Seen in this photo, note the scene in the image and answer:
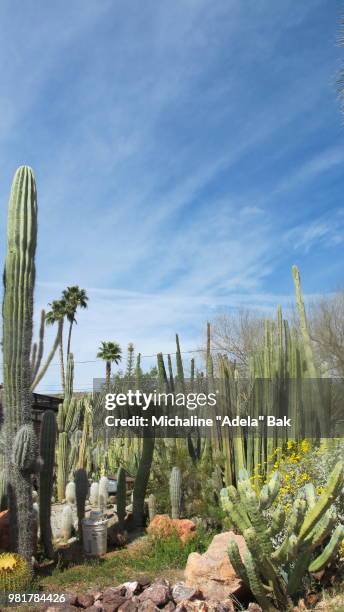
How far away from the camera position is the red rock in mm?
4367

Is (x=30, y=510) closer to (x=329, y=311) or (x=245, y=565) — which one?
(x=245, y=565)

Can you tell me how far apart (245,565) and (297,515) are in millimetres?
536

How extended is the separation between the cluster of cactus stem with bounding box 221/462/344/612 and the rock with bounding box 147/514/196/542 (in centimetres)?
245

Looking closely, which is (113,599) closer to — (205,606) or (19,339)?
(205,606)

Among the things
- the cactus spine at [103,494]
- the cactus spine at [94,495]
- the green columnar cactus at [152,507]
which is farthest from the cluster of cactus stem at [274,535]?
the cactus spine at [94,495]

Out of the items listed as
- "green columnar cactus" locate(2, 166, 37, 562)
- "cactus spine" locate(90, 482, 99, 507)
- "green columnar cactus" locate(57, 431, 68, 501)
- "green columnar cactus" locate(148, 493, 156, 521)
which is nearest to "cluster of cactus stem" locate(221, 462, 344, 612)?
"green columnar cactus" locate(2, 166, 37, 562)

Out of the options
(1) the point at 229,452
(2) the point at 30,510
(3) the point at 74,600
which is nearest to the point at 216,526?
(1) the point at 229,452

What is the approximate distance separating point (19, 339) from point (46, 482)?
168 cm

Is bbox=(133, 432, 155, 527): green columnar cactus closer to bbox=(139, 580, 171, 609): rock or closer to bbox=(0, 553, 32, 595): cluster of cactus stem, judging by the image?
bbox=(0, 553, 32, 595): cluster of cactus stem

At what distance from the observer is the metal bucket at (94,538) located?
6.45 m

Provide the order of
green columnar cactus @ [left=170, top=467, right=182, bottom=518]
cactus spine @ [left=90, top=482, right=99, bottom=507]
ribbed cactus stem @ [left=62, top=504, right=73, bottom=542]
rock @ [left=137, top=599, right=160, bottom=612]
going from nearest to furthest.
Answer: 1. rock @ [left=137, top=599, right=160, bottom=612]
2. ribbed cactus stem @ [left=62, top=504, right=73, bottom=542]
3. green columnar cactus @ [left=170, top=467, right=182, bottom=518]
4. cactus spine @ [left=90, top=482, right=99, bottom=507]

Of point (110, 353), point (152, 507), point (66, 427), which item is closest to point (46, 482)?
point (152, 507)

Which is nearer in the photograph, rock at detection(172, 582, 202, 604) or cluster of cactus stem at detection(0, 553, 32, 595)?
rock at detection(172, 582, 202, 604)

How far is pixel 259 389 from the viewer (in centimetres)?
783
